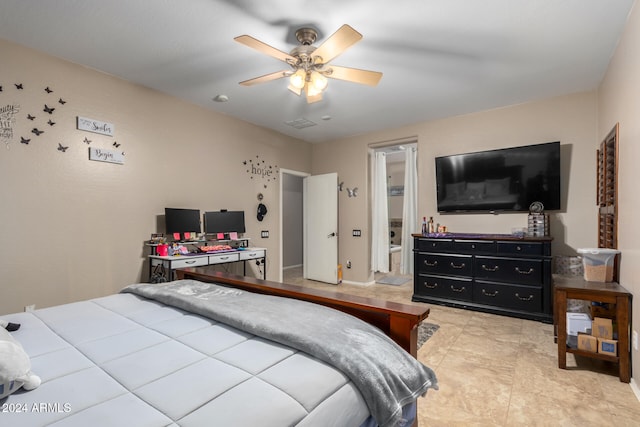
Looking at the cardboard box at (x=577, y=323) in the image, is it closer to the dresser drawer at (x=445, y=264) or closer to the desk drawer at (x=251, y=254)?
the dresser drawer at (x=445, y=264)

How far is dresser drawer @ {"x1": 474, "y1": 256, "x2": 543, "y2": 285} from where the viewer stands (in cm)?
350

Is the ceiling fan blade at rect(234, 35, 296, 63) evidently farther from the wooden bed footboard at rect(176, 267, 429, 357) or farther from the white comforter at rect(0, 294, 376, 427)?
the white comforter at rect(0, 294, 376, 427)

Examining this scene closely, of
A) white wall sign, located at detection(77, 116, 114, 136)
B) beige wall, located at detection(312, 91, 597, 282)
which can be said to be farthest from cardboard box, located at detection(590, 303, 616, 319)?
white wall sign, located at detection(77, 116, 114, 136)

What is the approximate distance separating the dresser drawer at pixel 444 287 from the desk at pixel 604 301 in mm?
1397

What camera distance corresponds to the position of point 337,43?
7.08 feet

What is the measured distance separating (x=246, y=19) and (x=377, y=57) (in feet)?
3.91

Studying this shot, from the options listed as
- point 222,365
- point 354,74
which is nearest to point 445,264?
point 354,74

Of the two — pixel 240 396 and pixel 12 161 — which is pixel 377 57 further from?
pixel 12 161

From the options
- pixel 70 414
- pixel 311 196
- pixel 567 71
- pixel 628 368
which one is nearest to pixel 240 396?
pixel 70 414

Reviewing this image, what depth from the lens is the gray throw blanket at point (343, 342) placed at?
3.44 ft

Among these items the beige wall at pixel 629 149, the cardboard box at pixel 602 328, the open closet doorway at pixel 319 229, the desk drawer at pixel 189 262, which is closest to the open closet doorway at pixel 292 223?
the open closet doorway at pixel 319 229

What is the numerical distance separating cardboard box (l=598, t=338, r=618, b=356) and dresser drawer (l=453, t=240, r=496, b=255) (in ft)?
5.06

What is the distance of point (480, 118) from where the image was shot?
428 cm

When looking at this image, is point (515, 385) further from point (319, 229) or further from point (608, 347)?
point (319, 229)
